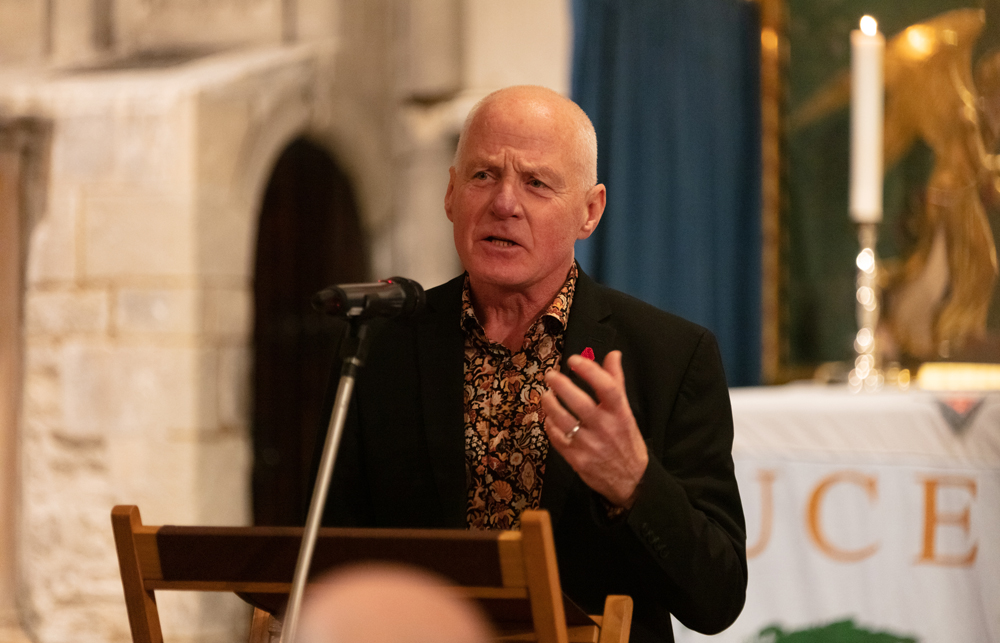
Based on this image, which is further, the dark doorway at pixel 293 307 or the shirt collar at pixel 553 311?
the dark doorway at pixel 293 307

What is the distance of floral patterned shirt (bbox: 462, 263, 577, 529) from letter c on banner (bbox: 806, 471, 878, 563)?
1.06 m

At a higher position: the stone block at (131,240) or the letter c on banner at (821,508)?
the stone block at (131,240)

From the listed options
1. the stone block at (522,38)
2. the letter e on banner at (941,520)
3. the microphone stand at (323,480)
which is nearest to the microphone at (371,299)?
the microphone stand at (323,480)

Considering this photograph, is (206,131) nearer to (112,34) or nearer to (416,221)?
(112,34)

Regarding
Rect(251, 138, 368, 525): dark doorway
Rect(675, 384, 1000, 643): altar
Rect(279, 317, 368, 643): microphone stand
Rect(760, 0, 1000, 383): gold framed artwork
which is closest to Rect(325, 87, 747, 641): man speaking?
Rect(279, 317, 368, 643): microphone stand

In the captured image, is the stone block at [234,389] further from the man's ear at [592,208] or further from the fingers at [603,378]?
the fingers at [603,378]

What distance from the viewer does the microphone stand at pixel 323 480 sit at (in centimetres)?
113

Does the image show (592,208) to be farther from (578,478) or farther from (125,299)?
(125,299)

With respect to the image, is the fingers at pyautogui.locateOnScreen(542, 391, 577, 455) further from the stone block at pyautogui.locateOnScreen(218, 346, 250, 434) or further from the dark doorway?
the dark doorway

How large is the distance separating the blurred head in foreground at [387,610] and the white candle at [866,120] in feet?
7.27

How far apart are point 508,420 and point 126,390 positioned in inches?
102

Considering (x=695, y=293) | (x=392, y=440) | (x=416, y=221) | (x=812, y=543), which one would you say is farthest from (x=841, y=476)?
(x=416, y=221)

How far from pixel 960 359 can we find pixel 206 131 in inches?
115

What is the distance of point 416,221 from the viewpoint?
448 cm
